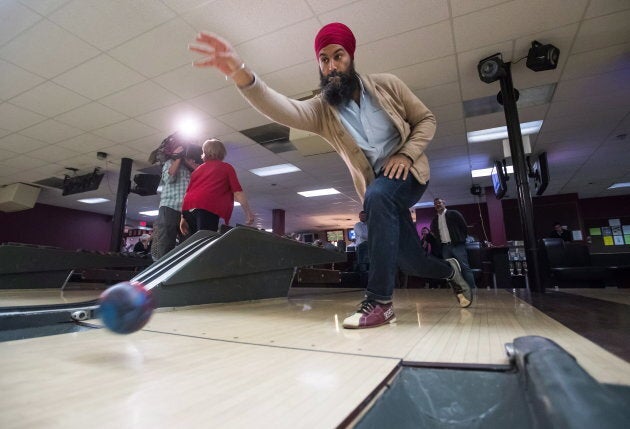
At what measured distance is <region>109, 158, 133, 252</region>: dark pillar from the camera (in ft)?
22.9

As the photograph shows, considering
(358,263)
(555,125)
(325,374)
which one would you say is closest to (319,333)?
(325,374)

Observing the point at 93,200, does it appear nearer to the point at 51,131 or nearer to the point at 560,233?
the point at 51,131

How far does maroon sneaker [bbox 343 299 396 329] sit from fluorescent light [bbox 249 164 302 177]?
262 inches

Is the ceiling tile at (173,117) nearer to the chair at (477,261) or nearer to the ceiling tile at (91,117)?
the ceiling tile at (91,117)

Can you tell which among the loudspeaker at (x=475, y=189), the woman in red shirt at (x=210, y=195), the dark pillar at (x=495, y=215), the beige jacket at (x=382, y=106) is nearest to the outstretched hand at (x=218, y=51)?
the beige jacket at (x=382, y=106)

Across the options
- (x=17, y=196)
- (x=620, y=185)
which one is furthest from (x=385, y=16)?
(x=620, y=185)

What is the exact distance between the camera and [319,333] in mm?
1149

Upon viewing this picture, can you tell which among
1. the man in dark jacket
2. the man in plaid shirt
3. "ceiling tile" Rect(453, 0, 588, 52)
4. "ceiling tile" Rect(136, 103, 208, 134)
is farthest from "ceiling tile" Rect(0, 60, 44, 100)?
the man in dark jacket

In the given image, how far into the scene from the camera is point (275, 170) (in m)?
8.16

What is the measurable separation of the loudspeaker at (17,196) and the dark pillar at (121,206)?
14.6ft

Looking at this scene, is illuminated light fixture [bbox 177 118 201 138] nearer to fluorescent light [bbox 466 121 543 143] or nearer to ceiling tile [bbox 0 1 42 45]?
ceiling tile [bbox 0 1 42 45]

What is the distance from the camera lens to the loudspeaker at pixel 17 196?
9.09 m

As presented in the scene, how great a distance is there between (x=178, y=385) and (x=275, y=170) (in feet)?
25.4

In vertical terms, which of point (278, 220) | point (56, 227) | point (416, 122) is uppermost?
point (278, 220)
